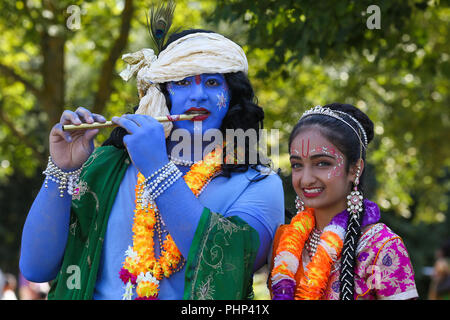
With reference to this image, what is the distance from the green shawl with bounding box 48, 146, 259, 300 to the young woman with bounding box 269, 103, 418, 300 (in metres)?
0.21

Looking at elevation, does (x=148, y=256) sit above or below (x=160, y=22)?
below

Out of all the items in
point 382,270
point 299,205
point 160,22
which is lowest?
point 382,270

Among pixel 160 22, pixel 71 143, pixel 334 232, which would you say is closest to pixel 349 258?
pixel 334 232

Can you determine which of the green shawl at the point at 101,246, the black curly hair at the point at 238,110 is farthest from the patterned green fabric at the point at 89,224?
the black curly hair at the point at 238,110

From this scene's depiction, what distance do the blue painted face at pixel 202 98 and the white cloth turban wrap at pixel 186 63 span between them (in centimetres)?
4

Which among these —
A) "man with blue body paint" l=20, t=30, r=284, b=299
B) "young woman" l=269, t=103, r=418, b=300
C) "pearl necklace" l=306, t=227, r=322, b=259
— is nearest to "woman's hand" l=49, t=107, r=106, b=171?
"man with blue body paint" l=20, t=30, r=284, b=299

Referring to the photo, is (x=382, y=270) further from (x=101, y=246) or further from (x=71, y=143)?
(x=71, y=143)

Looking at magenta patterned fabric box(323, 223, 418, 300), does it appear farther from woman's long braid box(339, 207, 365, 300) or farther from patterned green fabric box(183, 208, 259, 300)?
patterned green fabric box(183, 208, 259, 300)

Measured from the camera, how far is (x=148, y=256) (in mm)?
2496

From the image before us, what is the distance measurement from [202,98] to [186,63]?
173mm

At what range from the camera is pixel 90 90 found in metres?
9.86

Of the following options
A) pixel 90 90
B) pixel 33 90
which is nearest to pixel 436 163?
pixel 90 90

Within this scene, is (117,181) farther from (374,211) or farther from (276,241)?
(374,211)

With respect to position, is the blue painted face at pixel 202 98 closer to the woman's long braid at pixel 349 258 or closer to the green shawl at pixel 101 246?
the green shawl at pixel 101 246
